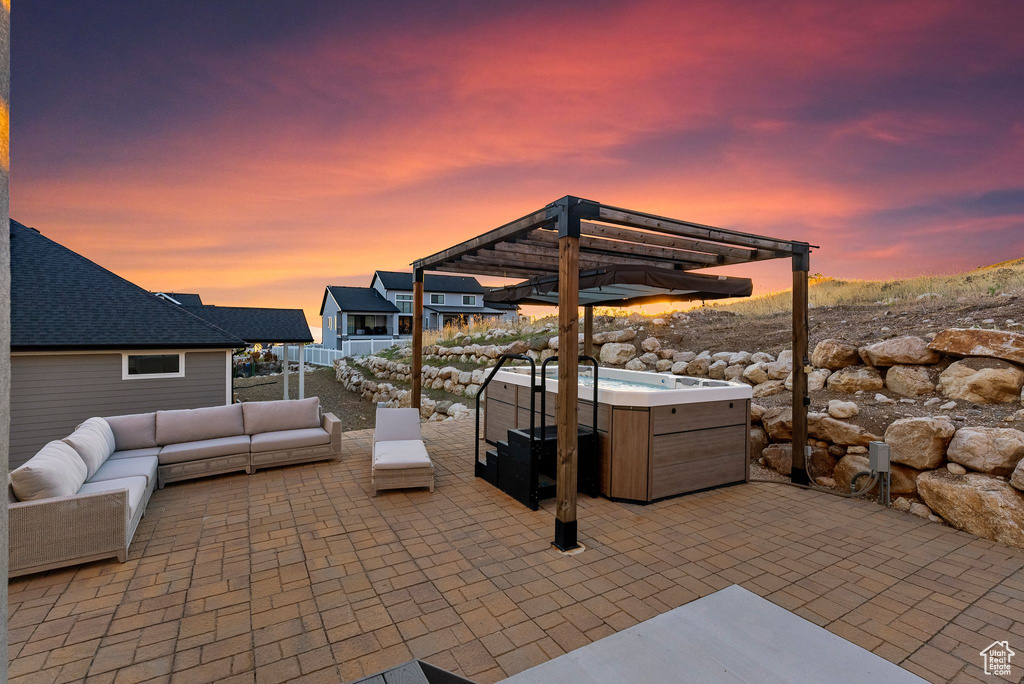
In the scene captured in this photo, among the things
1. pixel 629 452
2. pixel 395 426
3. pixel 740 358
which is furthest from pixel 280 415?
pixel 740 358

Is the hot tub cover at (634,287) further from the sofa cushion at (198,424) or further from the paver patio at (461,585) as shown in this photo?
the sofa cushion at (198,424)

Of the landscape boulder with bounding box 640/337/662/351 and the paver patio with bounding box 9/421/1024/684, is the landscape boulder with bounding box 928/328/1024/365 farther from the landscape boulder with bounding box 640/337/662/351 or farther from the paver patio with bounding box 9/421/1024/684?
the landscape boulder with bounding box 640/337/662/351

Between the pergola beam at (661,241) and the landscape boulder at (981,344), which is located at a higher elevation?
the pergola beam at (661,241)

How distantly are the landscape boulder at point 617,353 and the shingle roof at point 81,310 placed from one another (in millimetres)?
7864

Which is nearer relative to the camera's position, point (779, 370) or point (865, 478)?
point (865, 478)

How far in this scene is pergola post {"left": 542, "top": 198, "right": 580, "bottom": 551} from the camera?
12.0 ft

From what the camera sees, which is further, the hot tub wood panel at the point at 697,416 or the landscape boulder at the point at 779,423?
the landscape boulder at the point at 779,423

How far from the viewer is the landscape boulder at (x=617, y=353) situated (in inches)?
Answer: 418

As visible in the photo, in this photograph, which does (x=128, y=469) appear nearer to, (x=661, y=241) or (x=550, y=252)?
(x=550, y=252)

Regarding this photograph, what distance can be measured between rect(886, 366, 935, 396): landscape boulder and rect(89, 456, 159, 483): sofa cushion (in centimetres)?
847

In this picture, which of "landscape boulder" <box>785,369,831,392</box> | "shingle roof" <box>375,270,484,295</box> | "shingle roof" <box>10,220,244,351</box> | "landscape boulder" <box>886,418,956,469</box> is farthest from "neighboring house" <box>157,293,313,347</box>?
"shingle roof" <box>375,270,484,295</box>

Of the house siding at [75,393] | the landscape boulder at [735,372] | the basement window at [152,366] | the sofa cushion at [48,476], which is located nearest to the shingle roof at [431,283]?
the basement window at [152,366]

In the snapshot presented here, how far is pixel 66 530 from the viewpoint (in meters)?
3.29

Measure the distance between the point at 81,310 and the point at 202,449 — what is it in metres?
5.79
